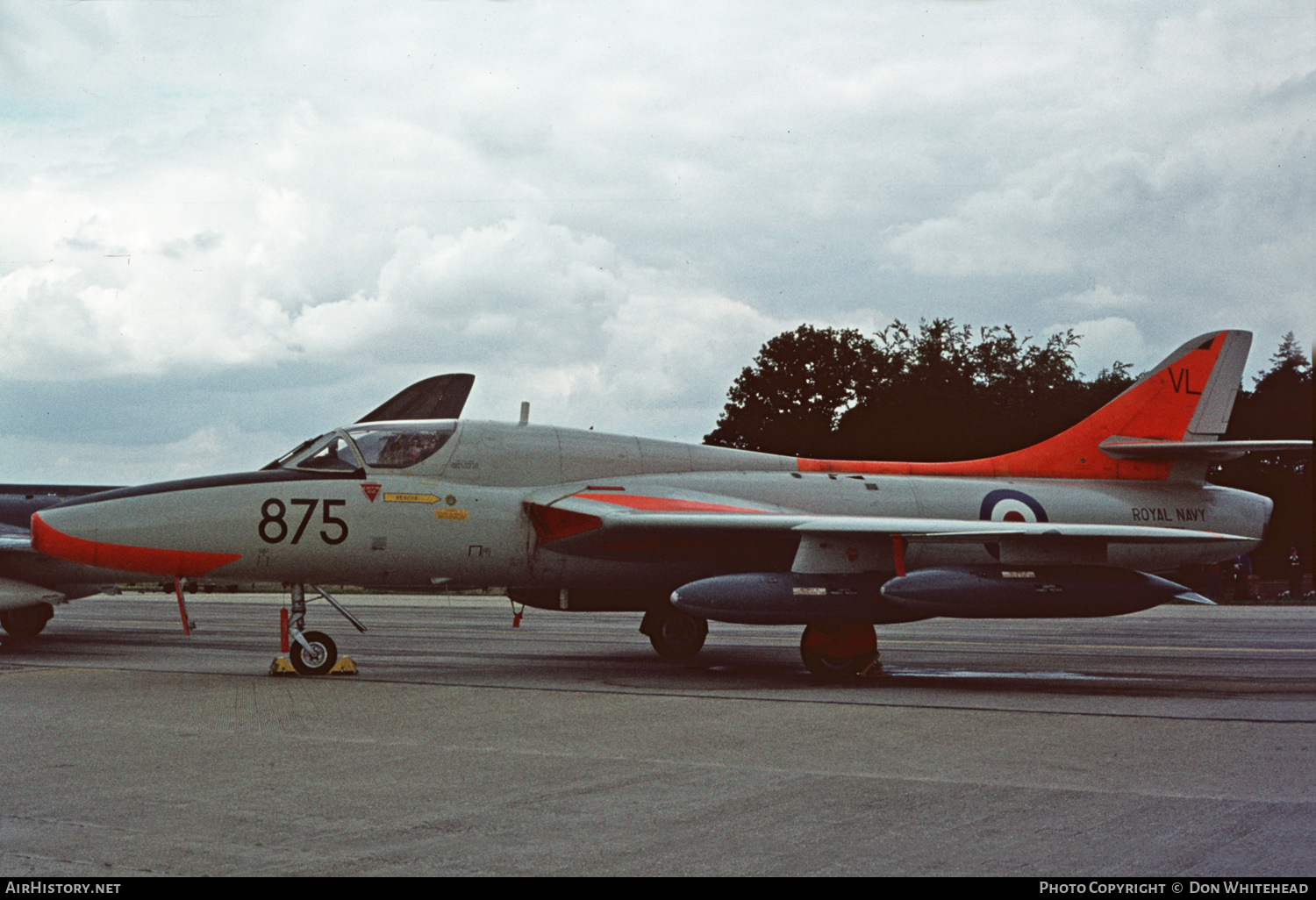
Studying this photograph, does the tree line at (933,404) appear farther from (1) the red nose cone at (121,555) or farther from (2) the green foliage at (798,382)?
(1) the red nose cone at (121,555)

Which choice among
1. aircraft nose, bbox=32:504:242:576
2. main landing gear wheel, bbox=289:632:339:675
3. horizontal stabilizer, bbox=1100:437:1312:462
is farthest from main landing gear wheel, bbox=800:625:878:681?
aircraft nose, bbox=32:504:242:576

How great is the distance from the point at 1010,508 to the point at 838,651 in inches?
145

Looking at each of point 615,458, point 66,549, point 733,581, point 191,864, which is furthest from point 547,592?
point 191,864

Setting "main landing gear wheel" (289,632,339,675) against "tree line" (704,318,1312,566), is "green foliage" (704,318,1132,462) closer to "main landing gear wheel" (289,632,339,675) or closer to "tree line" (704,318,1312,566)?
"tree line" (704,318,1312,566)

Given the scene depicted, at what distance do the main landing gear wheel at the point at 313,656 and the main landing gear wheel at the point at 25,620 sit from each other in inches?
357

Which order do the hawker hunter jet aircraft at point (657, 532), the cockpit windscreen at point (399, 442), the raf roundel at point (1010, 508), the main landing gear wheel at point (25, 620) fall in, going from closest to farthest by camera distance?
the hawker hunter jet aircraft at point (657, 532) < the cockpit windscreen at point (399, 442) < the raf roundel at point (1010, 508) < the main landing gear wheel at point (25, 620)

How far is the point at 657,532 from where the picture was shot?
13.8m

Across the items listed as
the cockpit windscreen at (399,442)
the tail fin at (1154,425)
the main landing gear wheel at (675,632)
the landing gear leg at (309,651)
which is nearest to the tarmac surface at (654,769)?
the landing gear leg at (309,651)

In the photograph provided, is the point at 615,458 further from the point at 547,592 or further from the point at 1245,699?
the point at 1245,699

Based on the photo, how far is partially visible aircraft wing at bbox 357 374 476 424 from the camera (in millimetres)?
14648

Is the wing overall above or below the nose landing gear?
above

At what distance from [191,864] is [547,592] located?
11.2 m

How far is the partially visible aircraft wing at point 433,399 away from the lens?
48.1ft

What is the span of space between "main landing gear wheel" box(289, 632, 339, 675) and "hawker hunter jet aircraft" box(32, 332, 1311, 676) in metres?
0.02
